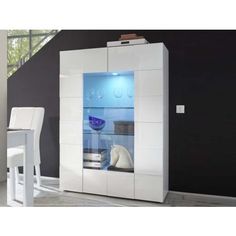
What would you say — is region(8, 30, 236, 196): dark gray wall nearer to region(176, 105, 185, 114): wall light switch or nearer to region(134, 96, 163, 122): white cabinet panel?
region(176, 105, 185, 114): wall light switch

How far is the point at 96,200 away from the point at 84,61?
1303mm

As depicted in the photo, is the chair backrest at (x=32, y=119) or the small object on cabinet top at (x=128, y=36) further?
the small object on cabinet top at (x=128, y=36)

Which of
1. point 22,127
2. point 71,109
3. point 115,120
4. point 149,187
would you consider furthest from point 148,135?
point 22,127

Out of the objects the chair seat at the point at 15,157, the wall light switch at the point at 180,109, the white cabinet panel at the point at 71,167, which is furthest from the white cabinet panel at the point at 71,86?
the wall light switch at the point at 180,109

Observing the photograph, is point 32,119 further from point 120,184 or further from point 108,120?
point 120,184

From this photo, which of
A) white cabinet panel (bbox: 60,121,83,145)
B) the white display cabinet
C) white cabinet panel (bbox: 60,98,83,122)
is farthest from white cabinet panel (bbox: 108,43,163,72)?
white cabinet panel (bbox: 60,121,83,145)

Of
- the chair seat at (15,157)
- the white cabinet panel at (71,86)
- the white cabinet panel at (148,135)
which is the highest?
the white cabinet panel at (71,86)

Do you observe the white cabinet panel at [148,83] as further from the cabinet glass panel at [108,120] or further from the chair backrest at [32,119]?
the chair backrest at [32,119]

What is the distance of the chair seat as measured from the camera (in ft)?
5.36

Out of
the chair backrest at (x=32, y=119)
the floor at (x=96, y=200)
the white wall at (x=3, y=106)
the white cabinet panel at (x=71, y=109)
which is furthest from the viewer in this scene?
the white cabinet panel at (x=71, y=109)

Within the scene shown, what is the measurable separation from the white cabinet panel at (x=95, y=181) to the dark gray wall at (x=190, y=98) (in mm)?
282

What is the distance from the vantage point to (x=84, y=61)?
7.45ft

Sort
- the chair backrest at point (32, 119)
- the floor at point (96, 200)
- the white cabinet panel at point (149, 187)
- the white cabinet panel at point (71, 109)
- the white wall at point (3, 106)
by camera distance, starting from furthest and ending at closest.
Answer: the white cabinet panel at point (71, 109), the white cabinet panel at point (149, 187), the floor at point (96, 200), the chair backrest at point (32, 119), the white wall at point (3, 106)

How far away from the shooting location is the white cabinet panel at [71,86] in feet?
7.26
